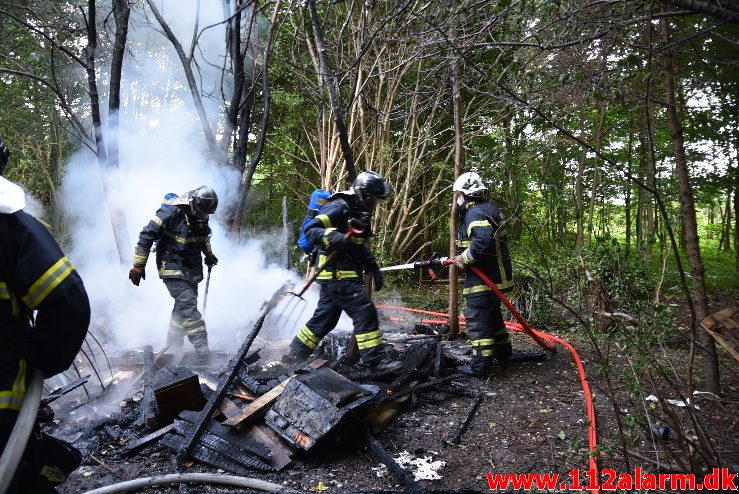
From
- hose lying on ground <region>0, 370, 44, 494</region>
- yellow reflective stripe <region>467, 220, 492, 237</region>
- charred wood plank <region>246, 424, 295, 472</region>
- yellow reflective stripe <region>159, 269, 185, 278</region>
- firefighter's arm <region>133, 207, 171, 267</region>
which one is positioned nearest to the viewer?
hose lying on ground <region>0, 370, 44, 494</region>

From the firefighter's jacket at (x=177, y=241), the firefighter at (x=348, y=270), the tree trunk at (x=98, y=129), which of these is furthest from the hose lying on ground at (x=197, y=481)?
the tree trunk at (x=98, y=129)

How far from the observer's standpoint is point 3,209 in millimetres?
1508

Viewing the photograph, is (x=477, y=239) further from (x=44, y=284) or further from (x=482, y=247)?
(x=44, y=284)

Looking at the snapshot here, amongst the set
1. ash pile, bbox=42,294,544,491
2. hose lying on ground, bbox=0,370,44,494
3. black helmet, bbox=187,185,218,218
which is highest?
black helmet, bbox=187,185,218,218

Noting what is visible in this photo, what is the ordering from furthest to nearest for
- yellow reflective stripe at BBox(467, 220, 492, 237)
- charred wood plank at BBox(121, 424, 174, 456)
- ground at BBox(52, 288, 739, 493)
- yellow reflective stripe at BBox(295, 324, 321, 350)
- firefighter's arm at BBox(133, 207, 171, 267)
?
firefighter's arm at BBox(133, 207, 171, 267)
yellow reflective stripe at BBox(295, 324, 321, 350)
yellow reflective stripe at BBox(467, 220, 492, 237)
charred wood plank at BBox(121, 424, 174, 456)
ground at BBox(52, 288, 739, 493)

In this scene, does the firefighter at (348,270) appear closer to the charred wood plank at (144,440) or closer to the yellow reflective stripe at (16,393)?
the charred wood plank at (144,440)

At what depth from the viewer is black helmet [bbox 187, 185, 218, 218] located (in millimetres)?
5289

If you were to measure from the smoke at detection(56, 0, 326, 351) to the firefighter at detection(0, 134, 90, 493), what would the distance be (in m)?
4.17

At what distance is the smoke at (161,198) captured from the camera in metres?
6.64

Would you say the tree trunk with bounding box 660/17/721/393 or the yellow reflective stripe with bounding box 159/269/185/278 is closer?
the tree trunk with bounding box 660/17/721/393

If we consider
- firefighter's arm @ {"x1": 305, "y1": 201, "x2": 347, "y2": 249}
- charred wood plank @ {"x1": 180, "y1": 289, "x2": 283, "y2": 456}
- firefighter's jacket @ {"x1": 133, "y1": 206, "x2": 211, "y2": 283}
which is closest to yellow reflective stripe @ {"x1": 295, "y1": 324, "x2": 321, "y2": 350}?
firefighter's arm @ {"x1": 305, "y1": 201, "x2": 347, "y2": 249}

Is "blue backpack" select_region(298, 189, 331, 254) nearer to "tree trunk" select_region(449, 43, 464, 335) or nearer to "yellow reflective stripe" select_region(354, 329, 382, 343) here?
"yellow reflective stripe" select_region(354, 329, 382, 343)

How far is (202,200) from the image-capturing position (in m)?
5.29

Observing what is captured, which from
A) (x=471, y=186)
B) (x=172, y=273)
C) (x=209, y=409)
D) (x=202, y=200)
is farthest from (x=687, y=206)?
(x=172, y=273)
